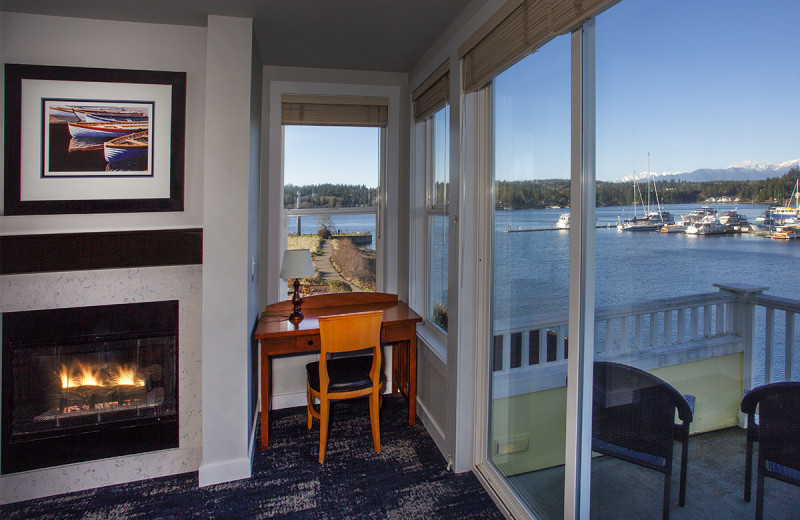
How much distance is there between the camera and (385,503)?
231 cm

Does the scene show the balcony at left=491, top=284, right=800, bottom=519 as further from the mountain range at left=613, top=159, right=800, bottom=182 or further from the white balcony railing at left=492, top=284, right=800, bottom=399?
the mountain range at left=613, top=159, right=800, bottom=182

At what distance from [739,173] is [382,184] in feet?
8.71

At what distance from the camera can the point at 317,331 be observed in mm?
2807

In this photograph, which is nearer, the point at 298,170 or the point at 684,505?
the point at 684,505

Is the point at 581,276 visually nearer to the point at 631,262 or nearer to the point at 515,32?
the point at 631,262

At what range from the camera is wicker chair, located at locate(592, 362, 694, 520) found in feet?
4.33

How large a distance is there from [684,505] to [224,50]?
278 centimetres

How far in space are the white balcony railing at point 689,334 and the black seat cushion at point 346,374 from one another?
1.15 m

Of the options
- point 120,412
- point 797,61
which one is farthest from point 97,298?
point 797,61

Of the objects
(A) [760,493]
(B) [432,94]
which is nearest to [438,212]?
Result: (B) [432,94]

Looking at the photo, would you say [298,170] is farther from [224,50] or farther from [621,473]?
[621,473]

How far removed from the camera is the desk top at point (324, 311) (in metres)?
2.80

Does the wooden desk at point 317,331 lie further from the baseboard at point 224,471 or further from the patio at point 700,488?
the patio at point 700,488

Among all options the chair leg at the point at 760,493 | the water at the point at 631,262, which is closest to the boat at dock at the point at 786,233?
the water at the point at 631,262
